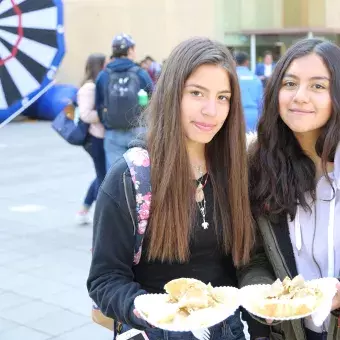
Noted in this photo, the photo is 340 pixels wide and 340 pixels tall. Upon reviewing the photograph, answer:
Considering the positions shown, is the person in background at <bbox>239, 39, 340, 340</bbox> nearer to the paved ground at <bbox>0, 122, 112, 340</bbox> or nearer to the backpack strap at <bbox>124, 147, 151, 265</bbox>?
the backpack strap at <bbox>124, 147, 151, 265</bbox>

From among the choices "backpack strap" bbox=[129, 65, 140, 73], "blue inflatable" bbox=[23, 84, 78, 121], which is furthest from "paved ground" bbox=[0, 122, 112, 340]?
"blue inflatable" bbox=[23, 84, 78, 121]

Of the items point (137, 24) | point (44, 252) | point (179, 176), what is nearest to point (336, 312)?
point (179, 176)

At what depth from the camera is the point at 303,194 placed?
2.26 m

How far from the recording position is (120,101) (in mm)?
6137

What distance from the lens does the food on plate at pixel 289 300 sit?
6.21ft

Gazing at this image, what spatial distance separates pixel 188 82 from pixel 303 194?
0.60 m

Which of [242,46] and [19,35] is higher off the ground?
[19,35]

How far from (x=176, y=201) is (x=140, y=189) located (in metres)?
0.13

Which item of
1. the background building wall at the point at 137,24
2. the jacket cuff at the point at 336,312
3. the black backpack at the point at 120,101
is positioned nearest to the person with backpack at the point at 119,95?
the black backpack at the point at 120,101

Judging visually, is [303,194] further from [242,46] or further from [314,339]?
[242,46]

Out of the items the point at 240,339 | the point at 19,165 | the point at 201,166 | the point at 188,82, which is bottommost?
the point at 19,165

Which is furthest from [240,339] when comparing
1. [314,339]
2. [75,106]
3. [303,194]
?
[75,106]

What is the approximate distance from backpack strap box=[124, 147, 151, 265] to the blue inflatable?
15515mm

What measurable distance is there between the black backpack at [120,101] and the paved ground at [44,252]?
125cm
